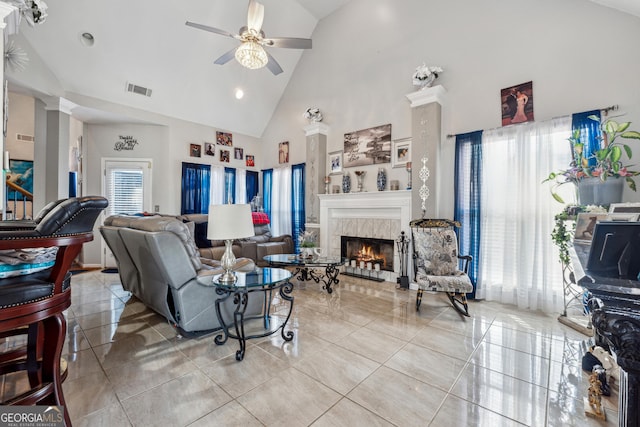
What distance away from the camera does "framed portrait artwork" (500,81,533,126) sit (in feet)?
11.7

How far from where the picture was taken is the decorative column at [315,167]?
5902 millimetres

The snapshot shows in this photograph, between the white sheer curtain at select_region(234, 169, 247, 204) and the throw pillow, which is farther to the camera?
the white sheer curtain at select_region(234, 169, 247, 204)

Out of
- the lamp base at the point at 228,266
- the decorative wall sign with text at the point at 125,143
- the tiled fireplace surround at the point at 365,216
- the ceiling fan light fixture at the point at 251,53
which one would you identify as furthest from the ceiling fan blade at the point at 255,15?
the decorative wall sign with text at the point at 125,143

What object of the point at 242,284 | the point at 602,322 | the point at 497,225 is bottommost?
the point at 242,284

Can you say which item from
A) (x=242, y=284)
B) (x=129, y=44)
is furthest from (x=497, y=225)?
(x=129, y=44)

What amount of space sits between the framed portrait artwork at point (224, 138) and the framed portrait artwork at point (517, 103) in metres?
5.86

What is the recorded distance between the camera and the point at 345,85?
5.70m

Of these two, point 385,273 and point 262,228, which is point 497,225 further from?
point 262,228

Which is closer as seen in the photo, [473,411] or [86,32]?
[473,411]

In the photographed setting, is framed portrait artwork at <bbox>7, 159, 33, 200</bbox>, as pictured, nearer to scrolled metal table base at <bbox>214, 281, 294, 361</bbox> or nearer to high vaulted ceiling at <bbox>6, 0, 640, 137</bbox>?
high vaulted ceiling at <bbox>6, 0, 640, 137</bbox>

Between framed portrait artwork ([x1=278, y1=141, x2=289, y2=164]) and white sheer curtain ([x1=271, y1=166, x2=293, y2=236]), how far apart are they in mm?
239

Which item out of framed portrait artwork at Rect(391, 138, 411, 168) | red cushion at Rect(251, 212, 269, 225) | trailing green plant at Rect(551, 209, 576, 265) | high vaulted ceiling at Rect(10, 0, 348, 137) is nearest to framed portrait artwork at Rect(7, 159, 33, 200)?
high vaulted ceiling at Rect(10, 0, 348, 137)

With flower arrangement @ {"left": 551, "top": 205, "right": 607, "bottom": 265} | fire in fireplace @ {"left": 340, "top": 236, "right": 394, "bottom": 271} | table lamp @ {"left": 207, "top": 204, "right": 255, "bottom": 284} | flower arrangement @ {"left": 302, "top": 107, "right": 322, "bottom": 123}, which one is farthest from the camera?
flower arrangement @ {"left": 302, "top": 107, "right": 322, "bottom": 123}

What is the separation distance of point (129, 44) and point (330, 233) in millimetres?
4942
